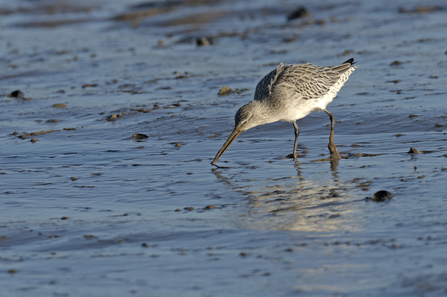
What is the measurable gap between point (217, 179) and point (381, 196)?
1.94m

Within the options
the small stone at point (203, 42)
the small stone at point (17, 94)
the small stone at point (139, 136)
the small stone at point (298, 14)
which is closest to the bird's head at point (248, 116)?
the small stone at point (139, 136)

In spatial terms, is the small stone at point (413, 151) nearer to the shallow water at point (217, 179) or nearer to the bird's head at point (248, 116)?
the shallow water at point (217, 179)

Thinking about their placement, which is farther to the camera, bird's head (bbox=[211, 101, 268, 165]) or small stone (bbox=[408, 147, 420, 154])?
bird's head (bbox=[211, 101, 268, 165])

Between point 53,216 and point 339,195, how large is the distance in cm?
269

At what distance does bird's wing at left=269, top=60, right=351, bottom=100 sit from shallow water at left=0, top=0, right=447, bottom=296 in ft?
2.31

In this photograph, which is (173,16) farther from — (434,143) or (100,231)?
(100,231)

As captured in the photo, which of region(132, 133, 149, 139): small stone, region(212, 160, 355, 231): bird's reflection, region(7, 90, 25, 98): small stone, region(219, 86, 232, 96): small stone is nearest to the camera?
region(212, 160, 355, 231): bird's reflection

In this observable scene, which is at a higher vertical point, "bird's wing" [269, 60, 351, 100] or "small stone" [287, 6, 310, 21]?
"small stone" [287, 6, 310, 21]

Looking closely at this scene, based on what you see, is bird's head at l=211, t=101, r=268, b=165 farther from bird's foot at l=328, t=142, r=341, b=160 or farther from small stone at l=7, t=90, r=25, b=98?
small stone at l=7, t=90, r=25, b=98

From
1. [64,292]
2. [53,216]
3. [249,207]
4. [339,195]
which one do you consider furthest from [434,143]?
[64,292]

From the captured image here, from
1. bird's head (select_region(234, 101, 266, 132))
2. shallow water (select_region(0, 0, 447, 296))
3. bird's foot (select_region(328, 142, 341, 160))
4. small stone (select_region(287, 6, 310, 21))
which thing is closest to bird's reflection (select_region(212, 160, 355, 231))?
shallow water (select_region(0, 0, 447, 296))

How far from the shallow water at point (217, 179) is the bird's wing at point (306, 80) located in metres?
0.70

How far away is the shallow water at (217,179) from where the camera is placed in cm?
448

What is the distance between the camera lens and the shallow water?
4480 millimetres
